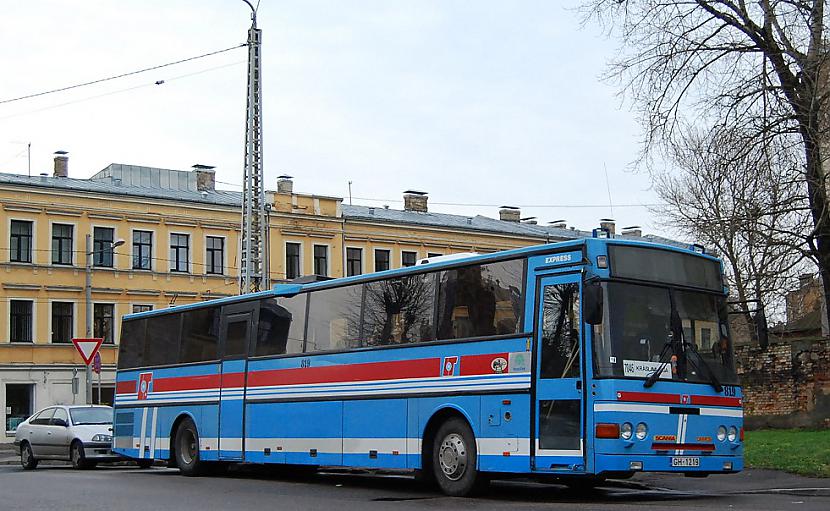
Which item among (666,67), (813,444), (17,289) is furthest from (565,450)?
(17,289)

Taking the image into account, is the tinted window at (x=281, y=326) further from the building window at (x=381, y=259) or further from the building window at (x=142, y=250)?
the building window at (x=381, y=259)

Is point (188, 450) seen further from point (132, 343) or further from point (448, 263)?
point (448, 263)

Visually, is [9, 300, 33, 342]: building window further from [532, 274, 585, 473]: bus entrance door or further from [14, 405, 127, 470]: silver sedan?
[532, 274, 585, 473]: bus entrance door

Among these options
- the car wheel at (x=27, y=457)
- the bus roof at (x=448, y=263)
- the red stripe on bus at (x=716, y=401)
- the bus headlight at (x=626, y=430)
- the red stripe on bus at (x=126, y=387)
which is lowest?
the car wheel at (x=27, y=457)

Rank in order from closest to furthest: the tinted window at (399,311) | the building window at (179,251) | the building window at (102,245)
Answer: the tinted window at (399,311) < the building window at (102,245) < the building window at (179,251)

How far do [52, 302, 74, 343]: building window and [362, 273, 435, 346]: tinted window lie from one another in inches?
1471

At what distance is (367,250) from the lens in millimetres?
63188

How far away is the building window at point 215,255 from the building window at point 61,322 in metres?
7.37

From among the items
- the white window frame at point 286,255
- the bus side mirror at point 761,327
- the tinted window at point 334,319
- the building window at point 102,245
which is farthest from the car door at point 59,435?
the white window frame at point 286,255

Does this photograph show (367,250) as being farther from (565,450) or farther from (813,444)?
(565,450)

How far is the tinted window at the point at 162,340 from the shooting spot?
77.7ft

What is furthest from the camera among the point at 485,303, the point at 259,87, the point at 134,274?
the point at 134,274

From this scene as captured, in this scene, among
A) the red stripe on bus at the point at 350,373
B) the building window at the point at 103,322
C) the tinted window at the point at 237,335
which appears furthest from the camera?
the building window at the point at 103,322

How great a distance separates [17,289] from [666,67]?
116 ft
